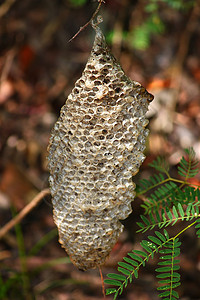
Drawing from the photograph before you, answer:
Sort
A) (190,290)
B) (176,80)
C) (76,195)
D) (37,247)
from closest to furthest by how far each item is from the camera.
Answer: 1. (76,195)
2. (190,290)
3. (37,247)
4. (176,80)

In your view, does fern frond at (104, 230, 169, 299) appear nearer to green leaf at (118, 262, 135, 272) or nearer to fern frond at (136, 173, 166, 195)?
green leaf at (118, 262, 135, 272)

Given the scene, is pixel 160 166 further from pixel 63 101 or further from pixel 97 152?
pixel 63 101

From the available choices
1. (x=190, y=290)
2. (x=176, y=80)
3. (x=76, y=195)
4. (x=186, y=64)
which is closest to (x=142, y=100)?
(x=76, y=195)

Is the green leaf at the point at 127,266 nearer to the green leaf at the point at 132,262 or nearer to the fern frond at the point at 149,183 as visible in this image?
the green leaf at the point at 132,262

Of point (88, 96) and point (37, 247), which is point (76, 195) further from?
point (37, 247)

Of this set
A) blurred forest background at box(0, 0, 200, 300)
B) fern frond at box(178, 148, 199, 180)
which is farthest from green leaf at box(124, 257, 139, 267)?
blurred forest background at box(0, 0, 200, 300)

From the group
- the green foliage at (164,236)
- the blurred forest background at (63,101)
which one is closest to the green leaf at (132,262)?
the green foliage at (164,236)
